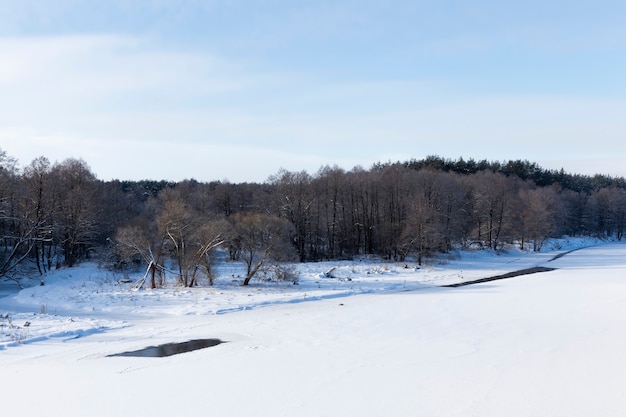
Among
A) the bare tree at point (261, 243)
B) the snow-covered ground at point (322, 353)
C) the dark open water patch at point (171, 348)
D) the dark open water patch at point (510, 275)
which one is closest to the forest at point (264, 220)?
the bare tree at point (261, 243)

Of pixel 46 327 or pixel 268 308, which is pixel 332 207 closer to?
pixel 268 308

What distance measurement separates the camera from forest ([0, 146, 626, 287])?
102 ft

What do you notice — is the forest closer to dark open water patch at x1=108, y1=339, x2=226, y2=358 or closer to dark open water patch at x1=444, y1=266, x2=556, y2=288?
dark open water patch at x1=444, y1=266, x2=556, y2=288

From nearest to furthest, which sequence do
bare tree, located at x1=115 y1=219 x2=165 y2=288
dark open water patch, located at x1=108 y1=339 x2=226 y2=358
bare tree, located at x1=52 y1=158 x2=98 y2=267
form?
dark open water patch, located at x1=108 y1=339 x2=226 y2=358
bare tree, located at x1=115 y1=219 x2=165 y2=288
bare tree, located at x1=52 y1=158 x2=98 y2=267

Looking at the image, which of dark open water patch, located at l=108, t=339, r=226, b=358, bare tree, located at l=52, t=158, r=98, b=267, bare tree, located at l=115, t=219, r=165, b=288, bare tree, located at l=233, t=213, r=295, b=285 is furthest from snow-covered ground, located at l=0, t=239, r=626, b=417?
bare tree, located at l=52, t=158, r=98, b=267

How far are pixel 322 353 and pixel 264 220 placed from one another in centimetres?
1886

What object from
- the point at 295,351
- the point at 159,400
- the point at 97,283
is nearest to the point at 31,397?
the point at 159,400

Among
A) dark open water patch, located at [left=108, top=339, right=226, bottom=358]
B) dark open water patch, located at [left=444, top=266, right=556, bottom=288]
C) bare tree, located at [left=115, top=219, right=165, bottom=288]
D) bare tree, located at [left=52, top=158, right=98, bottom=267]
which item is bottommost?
dark open water patch, located at [left=444, top=266, right=556, bottom=288]

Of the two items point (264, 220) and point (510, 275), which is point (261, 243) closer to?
point (264, 220)

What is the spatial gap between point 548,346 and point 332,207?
44934 mm

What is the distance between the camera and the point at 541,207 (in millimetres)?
67062

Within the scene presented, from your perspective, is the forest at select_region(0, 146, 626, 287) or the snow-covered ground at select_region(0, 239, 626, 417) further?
the forest at select_region(0, 146, 626, 287)

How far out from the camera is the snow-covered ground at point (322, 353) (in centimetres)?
913

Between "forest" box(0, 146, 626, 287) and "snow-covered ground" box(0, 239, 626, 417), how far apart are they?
3.86 meters
